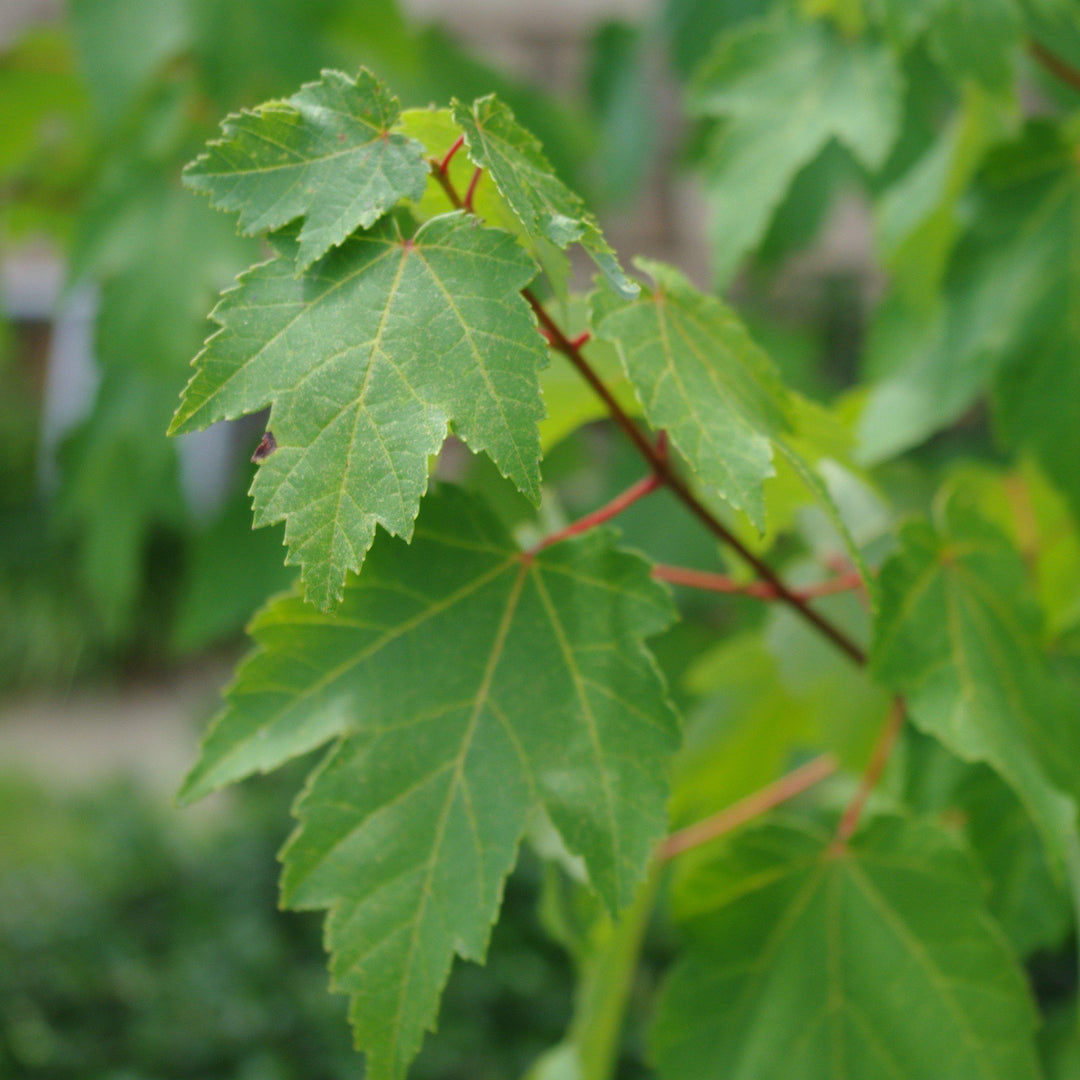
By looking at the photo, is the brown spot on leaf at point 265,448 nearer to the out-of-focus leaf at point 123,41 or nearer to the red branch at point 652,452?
the red branch at point 652,452

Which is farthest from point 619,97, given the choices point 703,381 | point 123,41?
point 703,381

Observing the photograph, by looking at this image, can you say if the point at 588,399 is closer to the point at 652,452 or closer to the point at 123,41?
the point at 652,452

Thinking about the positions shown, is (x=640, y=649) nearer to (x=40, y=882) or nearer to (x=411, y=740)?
(x=411, y=740)

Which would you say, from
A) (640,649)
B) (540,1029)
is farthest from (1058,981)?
(640,649)

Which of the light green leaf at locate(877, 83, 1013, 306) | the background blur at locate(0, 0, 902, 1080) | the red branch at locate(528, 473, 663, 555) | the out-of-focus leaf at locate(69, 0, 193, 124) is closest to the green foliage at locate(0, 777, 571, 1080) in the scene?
the background blur at locate(0, 0, 902, 1080)

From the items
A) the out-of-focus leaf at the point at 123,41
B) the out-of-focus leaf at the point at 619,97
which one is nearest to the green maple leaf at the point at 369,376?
the out-of-focus leaf at the point at 123,41
